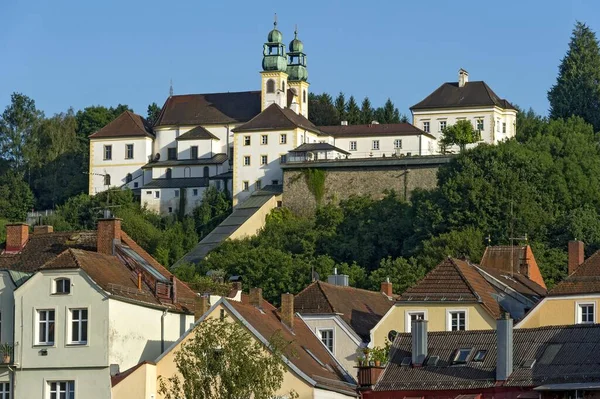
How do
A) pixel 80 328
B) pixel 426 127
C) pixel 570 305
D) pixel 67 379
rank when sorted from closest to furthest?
pixel 67 379, pixel 80 328, pixel 570 305, pixel 426 127

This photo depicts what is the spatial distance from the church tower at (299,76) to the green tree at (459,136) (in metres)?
15.2

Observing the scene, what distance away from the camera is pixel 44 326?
4425cm

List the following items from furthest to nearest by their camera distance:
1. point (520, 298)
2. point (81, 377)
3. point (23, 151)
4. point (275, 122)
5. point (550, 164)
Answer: point (23, 151)
point (275, 122)
point (550, 164)
point (520, 298)
point (81, 377)

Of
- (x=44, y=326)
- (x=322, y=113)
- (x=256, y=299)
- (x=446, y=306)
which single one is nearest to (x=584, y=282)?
(x=446, y=306)

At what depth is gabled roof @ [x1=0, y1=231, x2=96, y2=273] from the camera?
48.0 metres

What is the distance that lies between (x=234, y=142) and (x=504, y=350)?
83.7 metres

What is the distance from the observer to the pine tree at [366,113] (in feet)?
504

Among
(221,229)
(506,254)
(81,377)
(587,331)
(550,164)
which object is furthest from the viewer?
(221,229)

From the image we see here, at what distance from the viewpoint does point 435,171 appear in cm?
11456

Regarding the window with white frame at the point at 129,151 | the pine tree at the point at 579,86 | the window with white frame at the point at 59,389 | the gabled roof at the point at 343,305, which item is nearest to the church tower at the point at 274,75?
the window with white frame at the point at 129,151

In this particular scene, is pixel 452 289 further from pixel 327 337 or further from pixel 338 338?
pixel 327 337

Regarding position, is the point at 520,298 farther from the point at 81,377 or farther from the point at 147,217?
the point at 147,217

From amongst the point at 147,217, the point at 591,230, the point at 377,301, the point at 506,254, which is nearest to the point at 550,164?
the point at 591,230

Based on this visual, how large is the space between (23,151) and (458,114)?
3751cm
